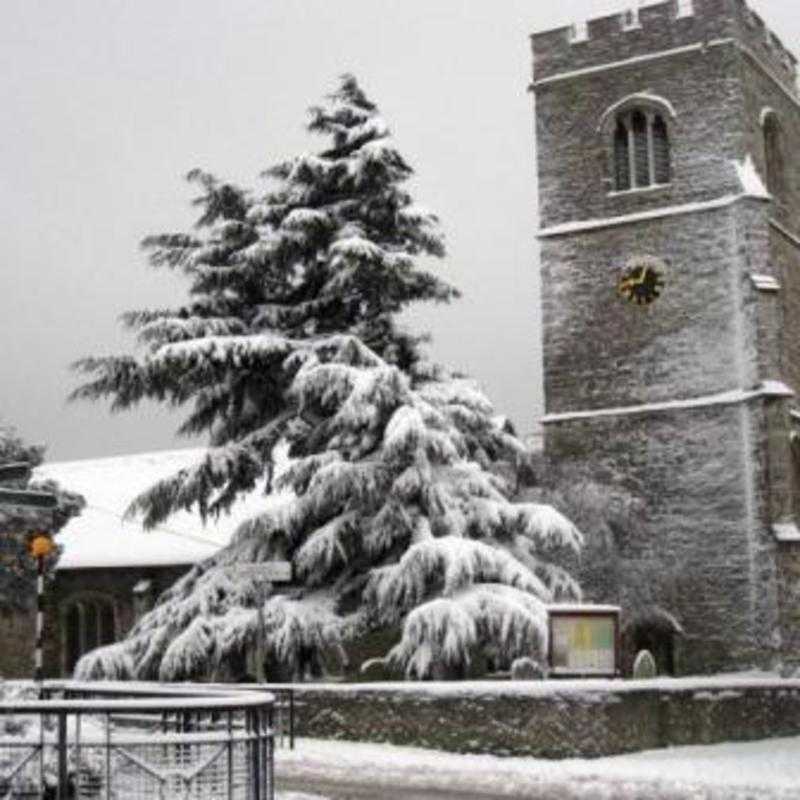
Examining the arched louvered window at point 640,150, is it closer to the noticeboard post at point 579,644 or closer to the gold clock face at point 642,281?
the gold clock face at point 642,281

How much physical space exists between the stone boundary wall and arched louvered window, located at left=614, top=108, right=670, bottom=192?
17875 mm

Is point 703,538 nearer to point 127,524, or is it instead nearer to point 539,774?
point 127,524

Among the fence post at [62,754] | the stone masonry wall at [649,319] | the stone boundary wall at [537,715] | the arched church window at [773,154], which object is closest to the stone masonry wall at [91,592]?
the stone masonry wall at [649,319]

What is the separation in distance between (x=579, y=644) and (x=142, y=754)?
11254 millimetres

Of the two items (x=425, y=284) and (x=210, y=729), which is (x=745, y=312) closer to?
(x=425, y=284)

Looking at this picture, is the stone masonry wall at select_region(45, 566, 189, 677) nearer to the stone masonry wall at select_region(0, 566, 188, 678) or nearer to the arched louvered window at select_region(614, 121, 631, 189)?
the stone masonry wall at select_region(0, 566, 188, 678)

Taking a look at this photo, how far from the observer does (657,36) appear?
121 feet

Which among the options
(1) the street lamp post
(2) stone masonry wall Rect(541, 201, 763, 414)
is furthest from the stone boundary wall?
(2) stone masonry wall Rect(541, 201, 763, 414)

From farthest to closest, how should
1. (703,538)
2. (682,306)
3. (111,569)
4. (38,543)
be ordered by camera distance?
(111,569) → (682,306) → (703,538) → (38,543)

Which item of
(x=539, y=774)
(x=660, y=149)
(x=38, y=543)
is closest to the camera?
(x=539, y=774)

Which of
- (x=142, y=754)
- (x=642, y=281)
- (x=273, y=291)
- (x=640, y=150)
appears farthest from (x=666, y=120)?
(x=142, y=754)

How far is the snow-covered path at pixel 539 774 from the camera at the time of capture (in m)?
14.6

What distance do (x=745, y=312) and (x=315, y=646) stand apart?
15.1 metres

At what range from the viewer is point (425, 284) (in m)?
27.0
